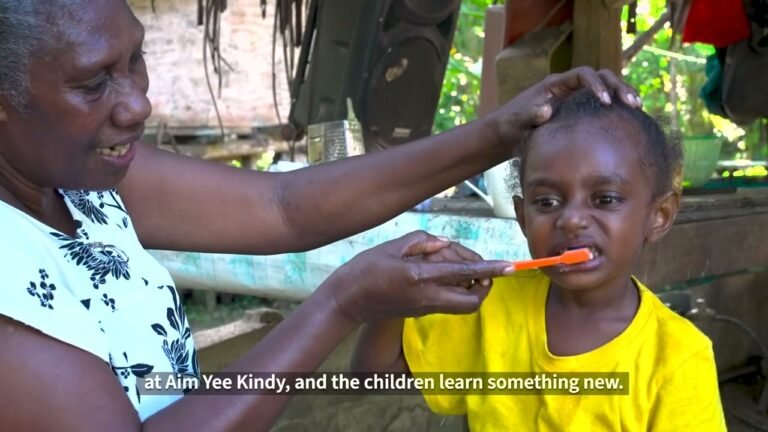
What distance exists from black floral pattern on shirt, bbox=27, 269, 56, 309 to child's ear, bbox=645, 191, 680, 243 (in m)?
0.83

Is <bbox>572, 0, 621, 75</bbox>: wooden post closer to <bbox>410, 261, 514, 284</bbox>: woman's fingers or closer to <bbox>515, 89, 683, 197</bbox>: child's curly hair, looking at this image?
<bbox>515, 89, 683, 197</bbox>: child's curly hair

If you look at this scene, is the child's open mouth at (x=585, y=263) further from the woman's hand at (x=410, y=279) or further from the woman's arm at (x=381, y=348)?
the woman's arm at (x=381, y=348)

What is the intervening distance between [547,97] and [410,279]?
41 centimetres

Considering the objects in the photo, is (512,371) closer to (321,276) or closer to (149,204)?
(149,204)

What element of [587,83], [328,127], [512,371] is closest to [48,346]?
[512,371]

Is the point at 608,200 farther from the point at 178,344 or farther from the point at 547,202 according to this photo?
the point at 178,344

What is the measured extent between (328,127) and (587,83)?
127 centimetres

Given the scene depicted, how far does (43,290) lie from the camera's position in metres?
0.92

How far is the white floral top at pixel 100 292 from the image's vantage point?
0.91 m

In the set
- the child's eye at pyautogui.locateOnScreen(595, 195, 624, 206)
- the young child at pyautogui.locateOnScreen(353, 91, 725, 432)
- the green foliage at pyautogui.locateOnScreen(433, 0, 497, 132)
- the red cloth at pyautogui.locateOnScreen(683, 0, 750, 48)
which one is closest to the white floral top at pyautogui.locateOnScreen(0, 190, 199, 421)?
the young child at pyautogui.locateOnScreen(353, 91, 725, 432)

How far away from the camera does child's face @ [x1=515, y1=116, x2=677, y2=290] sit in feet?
3.79

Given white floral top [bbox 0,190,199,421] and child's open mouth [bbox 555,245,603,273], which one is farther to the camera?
child's open mouth [bbox 555,245,603,273]

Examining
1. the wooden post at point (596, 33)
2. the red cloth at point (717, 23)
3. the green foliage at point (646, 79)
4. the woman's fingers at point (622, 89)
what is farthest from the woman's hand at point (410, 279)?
the green foliage at point (646, 79)

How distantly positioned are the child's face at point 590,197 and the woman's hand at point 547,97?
1.5 inches
